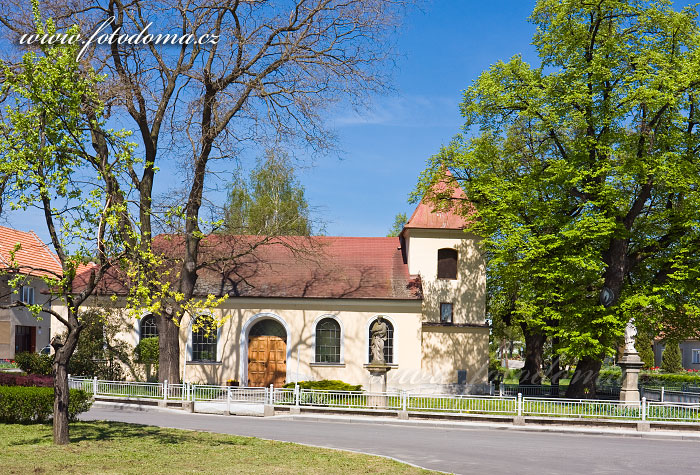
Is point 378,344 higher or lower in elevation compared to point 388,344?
higher

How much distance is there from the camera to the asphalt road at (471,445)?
1364 centimetres

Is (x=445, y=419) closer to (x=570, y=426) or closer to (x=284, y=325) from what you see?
(x=570, y=426)

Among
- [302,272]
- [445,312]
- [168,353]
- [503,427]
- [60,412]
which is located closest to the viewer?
[60,412]

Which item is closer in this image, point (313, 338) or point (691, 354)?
point (313, 338)

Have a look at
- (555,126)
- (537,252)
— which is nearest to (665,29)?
(555,126)

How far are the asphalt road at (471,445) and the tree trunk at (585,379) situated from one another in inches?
297

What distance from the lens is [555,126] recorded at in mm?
27844

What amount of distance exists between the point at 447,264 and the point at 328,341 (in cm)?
718

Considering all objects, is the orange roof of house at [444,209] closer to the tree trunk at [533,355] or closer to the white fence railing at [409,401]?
the tree trunk at [533,355]

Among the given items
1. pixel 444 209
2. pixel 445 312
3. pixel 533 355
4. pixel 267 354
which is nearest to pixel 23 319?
pixel 267 354

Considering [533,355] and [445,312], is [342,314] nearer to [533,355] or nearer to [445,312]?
[445,312]

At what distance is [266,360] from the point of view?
32.4 m

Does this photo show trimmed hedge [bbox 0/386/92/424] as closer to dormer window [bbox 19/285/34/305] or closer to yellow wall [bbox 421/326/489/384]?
yellow wall [bbox 421/326/489/384]

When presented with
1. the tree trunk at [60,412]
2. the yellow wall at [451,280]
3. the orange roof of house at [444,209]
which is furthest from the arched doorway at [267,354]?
the tree trunk at [60,412]
